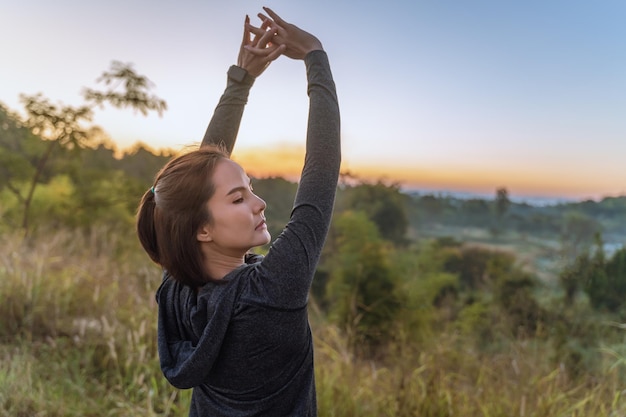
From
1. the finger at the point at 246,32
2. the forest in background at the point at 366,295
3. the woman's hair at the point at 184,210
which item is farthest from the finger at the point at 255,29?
the forest in background at the point at 366,295

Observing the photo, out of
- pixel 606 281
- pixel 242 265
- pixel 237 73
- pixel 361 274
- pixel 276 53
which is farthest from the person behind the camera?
pixel 361 274

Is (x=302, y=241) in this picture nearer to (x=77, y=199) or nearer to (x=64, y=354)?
(x=64, y=354)

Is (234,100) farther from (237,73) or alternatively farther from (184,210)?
(184,210)

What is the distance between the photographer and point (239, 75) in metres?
1.28

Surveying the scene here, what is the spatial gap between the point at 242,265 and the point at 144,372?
1.78 metres

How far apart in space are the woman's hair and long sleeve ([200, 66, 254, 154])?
0.87 feet

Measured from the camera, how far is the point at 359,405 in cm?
231

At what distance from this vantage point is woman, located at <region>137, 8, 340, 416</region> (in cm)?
91

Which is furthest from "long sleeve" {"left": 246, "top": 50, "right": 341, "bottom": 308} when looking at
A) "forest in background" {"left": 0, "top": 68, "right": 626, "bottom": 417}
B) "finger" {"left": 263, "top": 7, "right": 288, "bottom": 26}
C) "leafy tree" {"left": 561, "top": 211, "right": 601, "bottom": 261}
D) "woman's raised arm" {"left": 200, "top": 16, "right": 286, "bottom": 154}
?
"leafy tree" {"left": 561, "top": 211, "right": 601, "bottom": 261}

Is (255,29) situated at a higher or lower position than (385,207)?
higher

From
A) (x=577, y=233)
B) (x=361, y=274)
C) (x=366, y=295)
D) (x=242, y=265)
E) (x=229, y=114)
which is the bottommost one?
(x=366, y=295)

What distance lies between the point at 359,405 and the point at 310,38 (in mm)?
1793

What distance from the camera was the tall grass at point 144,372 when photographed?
2.27 meters

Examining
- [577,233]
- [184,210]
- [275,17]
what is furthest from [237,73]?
[577,233]
